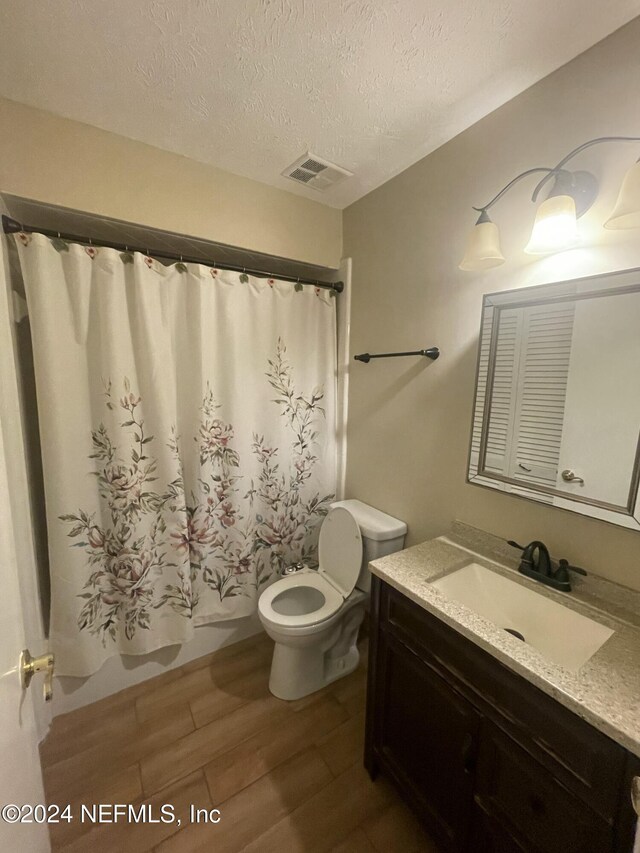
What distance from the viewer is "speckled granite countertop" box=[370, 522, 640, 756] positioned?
70 centimetres

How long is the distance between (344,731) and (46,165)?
101 inches

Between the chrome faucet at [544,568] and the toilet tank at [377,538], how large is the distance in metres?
0.57

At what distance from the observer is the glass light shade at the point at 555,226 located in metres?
1.00

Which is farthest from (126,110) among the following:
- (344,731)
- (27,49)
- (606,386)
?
(344,731)

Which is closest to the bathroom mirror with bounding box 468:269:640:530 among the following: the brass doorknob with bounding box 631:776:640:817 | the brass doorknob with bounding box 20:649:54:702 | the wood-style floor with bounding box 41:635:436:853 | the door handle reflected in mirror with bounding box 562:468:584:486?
the door handle reflected in mirror with bounding box 562:468:584:486

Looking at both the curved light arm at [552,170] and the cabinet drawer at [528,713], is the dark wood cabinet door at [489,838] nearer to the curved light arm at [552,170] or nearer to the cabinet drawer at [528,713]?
the cabinet drawer at [528,713]

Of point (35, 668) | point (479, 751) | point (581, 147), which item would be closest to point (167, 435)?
point (35, 668)

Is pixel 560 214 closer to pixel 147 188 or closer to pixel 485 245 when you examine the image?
pixel 485 245

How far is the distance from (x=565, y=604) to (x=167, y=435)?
5.33 feet

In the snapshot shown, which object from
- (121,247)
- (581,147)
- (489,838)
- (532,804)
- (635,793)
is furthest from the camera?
(121,247)

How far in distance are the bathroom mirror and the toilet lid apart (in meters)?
0.67

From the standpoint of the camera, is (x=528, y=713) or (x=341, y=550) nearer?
(x=528, y=713)

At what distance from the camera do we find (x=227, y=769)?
1.37 m

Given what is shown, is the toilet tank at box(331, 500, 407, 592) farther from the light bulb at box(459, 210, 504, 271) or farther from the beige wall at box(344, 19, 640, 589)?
the light bulb at box(459, 210, 504, 271)
